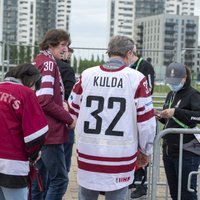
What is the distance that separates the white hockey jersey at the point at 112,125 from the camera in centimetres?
422

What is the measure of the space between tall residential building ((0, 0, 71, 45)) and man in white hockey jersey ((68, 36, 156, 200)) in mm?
159699

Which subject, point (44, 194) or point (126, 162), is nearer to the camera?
point (126, 162)

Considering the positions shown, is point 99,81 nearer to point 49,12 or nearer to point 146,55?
point 146,55

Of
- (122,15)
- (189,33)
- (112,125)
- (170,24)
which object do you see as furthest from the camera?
(122,15)

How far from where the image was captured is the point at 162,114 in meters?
5.16

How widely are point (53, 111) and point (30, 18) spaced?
16583 centimetres

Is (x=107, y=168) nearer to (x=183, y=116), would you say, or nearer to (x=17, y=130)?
(x=17, y=130)

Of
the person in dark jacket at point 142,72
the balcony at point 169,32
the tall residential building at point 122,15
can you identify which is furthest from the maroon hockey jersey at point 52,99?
the tall residential building at point 122,15

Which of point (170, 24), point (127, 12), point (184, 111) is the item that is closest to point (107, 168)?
point (184, 111)

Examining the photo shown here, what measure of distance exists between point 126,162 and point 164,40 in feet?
472

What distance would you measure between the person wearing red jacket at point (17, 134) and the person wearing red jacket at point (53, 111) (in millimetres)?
966

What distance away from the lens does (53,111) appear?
516 cm

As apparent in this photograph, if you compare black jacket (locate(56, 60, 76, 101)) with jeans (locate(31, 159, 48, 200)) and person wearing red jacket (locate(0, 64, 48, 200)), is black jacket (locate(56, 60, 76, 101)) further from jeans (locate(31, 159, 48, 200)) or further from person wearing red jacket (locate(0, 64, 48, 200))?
person wearing red jacket (locate(0, 64, 48, 200))

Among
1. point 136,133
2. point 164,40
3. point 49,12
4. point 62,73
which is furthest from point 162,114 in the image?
point 49,12
